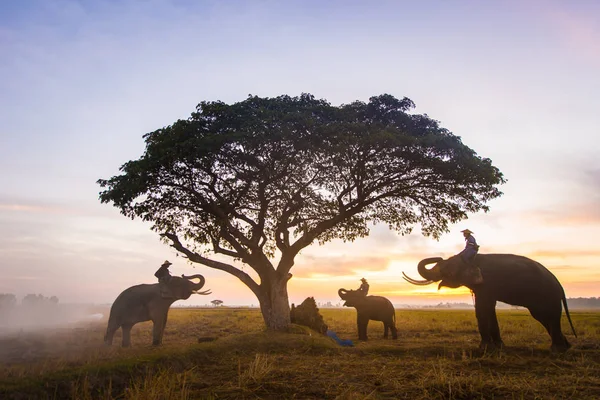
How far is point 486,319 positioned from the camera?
1232 centimetres

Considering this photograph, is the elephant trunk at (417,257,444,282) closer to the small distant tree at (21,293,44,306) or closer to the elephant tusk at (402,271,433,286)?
the elephant tusk at (402,271,433,286)

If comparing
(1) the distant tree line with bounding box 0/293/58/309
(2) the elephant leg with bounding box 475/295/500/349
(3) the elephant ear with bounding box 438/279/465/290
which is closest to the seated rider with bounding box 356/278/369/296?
(3) the elephant ear with bounding box 438/279/465/290

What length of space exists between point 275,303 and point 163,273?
4.96m

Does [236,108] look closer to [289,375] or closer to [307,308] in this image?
[307,308]

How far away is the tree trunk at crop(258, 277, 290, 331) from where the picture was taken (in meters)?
17.7

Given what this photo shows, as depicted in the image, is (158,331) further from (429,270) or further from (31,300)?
(31,300)

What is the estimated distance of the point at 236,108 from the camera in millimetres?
17828

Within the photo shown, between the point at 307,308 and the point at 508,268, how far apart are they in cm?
920

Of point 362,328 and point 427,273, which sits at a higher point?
point 427,273

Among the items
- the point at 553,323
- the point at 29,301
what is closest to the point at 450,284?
the point at 553,323

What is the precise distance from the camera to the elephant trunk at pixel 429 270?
13.7 meters

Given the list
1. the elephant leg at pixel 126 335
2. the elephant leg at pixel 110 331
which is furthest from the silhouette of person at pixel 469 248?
the elephant leg at pixel 110 331

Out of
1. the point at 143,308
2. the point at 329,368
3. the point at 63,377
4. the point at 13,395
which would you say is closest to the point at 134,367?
the point at 63,377

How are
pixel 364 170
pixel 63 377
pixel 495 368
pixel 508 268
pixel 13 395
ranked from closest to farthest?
pixel 13 395 → pixel 63 377 → pixel 495 368 → pixel 508 268 → pixel 364 170
